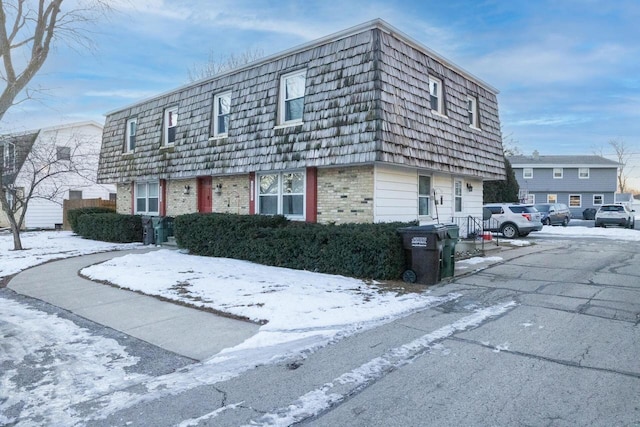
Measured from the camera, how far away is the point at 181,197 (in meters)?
16.7

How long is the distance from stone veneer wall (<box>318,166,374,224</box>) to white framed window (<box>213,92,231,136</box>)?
452cm

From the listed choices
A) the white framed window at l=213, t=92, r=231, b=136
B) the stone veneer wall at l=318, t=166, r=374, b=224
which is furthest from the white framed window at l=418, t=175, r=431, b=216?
the white framed window at l=213, t=92, r=231, b=136

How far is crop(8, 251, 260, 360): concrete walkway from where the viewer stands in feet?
17.3

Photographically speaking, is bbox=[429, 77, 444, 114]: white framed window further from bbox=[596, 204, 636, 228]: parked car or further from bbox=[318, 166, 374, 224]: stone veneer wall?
bbox=[596, 204, 636, 228]: parked car

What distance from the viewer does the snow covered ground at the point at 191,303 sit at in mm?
3893

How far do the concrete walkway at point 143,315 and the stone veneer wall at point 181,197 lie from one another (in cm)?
686

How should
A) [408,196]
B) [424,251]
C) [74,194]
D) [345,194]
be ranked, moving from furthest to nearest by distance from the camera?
[74,194], [408,196], [345,194], [424,251]

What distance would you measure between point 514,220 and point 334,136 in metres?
11.9

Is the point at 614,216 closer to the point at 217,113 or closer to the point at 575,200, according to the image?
the point at 575,200

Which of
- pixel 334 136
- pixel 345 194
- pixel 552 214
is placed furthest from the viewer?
pixel 552 214

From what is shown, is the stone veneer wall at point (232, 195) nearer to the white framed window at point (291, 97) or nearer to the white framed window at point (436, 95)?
the white framed window at point (291, 97)

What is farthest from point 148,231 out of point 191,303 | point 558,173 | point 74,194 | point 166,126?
point 558,173

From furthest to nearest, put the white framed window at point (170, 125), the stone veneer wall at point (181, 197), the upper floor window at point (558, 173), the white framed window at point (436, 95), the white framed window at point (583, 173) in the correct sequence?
the upper floor window at point (558, 173) < the white framed window at point (583, 173) < the white framed window at point (170, 125) < the stone veneer wall at point (181, 197) < the white framed window at point (436, 95)

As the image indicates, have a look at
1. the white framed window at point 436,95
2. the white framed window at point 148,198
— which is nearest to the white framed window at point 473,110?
the white framed window at point 436,95
